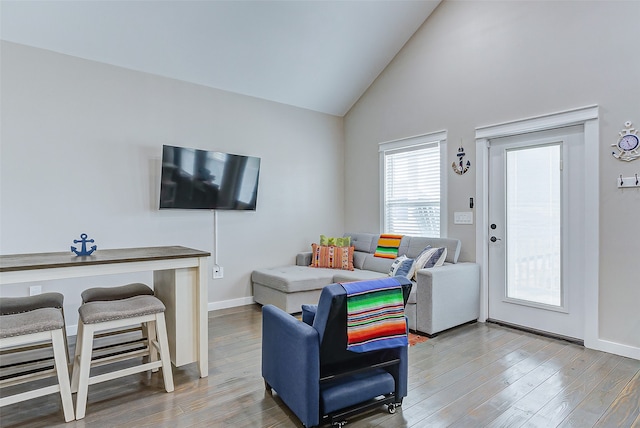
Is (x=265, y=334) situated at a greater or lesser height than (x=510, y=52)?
lesser

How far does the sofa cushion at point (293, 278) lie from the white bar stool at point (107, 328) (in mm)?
1748

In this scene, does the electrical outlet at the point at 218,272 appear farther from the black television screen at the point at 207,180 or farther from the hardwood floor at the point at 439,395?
the hardwood floor at the point at 439,395

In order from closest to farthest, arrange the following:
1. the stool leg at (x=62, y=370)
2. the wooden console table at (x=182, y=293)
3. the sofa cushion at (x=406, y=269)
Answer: the stool leg at (x=62, y=370)
the wooden console table at (x=182, y=293)
the sofa cushion at (x=406, y=269)

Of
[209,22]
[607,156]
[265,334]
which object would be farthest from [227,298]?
[607,156]

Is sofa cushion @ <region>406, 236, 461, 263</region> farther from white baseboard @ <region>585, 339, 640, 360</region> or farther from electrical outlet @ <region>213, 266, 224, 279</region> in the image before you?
electrical outlet @ <region>213, 266, 224, 279</region>

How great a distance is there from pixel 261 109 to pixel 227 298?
2481 mm

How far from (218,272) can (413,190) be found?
272 cm

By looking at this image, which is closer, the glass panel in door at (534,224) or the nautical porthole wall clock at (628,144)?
the nautical porthole wall clock at (628,144)

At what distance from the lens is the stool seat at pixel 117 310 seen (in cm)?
209

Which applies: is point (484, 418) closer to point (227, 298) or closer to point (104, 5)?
point (227, 298)

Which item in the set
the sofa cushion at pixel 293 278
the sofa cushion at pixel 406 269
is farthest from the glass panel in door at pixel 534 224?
the sofa cushion at pixel 293 278

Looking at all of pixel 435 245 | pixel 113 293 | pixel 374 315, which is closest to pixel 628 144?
pixel 435 245

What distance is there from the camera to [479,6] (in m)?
3.96

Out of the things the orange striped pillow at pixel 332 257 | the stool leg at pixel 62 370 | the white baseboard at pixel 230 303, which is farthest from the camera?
the orange striped pillow at pixel 332 257
